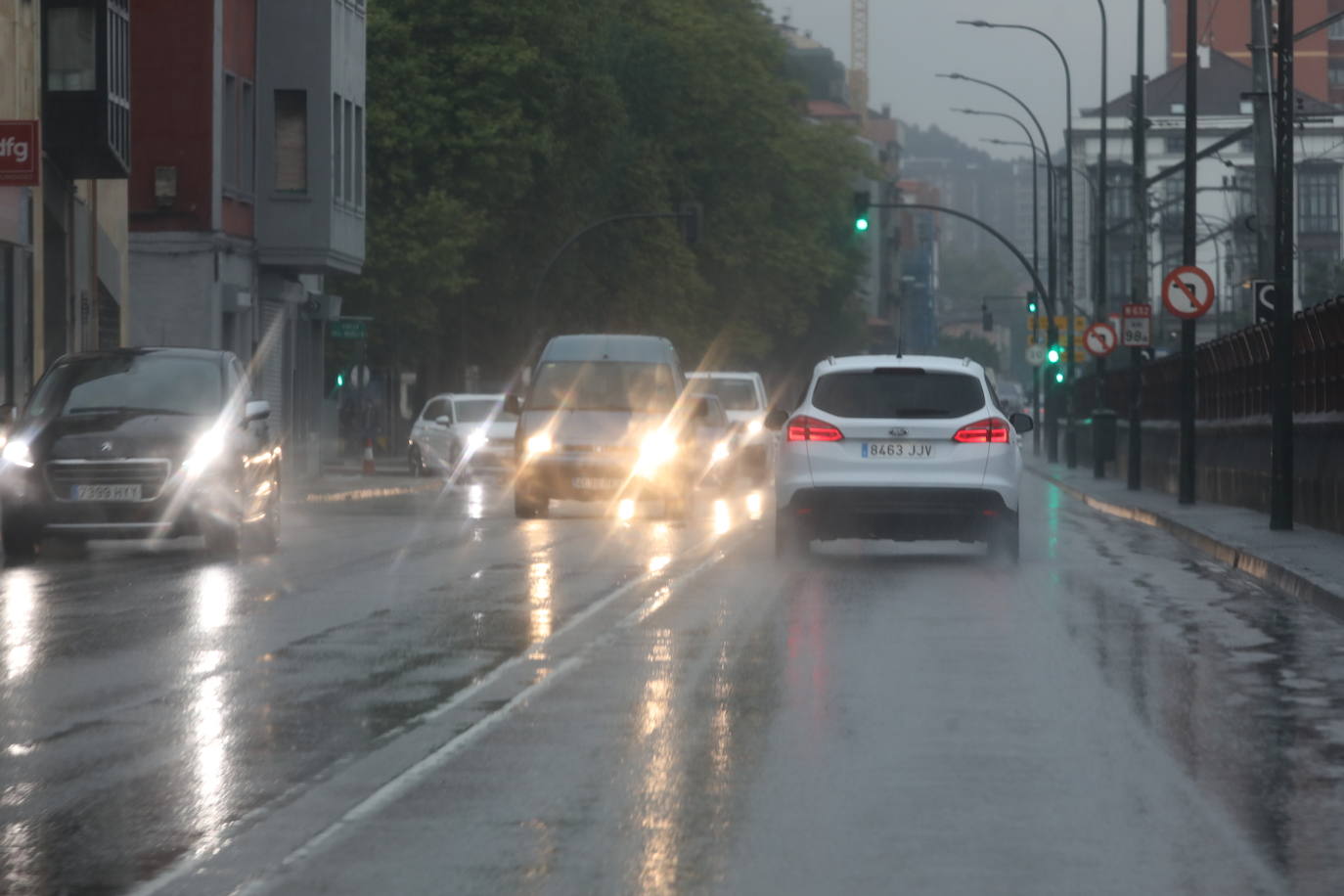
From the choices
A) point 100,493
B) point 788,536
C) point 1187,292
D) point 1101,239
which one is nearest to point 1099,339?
point 1101,239

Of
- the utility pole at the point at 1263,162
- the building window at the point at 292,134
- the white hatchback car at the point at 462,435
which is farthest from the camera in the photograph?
the white hatchback car at the point at 462,435

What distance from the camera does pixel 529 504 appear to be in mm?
29438

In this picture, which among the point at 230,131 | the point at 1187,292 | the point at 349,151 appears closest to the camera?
the point at 1187,292

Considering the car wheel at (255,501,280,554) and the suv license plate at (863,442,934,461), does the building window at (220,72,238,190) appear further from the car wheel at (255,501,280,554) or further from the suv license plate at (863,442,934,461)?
the suv license plate at (863,442,934,461)

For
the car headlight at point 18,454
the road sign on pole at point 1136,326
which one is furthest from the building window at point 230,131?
the car headlight at point 18,454

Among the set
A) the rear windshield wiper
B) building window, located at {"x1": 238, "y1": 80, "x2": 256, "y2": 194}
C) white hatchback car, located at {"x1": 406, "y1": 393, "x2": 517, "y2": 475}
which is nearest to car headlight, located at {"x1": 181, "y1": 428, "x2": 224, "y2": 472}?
the rear windshield wiper

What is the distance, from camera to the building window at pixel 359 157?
164 ft

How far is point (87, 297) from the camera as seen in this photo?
38.9 m

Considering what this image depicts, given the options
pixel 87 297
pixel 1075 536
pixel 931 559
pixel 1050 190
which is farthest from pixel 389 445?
pixel 931 559

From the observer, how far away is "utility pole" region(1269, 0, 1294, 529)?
25188 millimetres

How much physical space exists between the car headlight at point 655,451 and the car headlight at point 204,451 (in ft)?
27.1

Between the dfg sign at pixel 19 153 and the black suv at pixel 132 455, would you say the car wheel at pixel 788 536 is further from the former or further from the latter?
the dfg sign at pixel 19 153

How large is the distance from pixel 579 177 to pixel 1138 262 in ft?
71.7

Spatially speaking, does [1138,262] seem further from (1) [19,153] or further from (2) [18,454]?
(2) [18,454]
